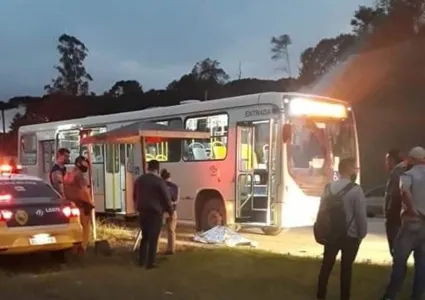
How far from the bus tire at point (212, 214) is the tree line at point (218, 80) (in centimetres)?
1581

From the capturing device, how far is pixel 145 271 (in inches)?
442

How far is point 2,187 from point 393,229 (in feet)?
20.8

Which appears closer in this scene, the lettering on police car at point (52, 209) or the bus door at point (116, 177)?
the lettering on police car at point (52, 209)

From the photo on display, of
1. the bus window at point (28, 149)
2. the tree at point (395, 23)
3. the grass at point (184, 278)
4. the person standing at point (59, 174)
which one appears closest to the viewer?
the grass at point (184, 278)

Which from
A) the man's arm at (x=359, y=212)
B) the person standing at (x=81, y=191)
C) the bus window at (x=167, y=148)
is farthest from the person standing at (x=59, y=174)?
the man's arm at (x=359, y=212)

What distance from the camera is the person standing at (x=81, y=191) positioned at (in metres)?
13.1

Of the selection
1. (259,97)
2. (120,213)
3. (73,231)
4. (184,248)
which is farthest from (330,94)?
(73,231)

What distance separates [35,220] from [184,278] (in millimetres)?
2696

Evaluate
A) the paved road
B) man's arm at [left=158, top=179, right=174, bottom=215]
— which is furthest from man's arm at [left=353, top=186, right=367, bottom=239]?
the paved road

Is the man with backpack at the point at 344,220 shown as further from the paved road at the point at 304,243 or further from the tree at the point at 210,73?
the tree at the point at 210,73

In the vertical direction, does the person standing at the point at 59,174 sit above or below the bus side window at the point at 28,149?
below

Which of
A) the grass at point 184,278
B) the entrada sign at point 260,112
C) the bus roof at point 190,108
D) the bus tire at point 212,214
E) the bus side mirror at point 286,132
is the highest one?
the bus roof at point 190,108

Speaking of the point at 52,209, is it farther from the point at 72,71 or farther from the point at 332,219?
the point at 72,71

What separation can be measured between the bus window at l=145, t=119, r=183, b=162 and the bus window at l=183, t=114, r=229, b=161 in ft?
1.01
